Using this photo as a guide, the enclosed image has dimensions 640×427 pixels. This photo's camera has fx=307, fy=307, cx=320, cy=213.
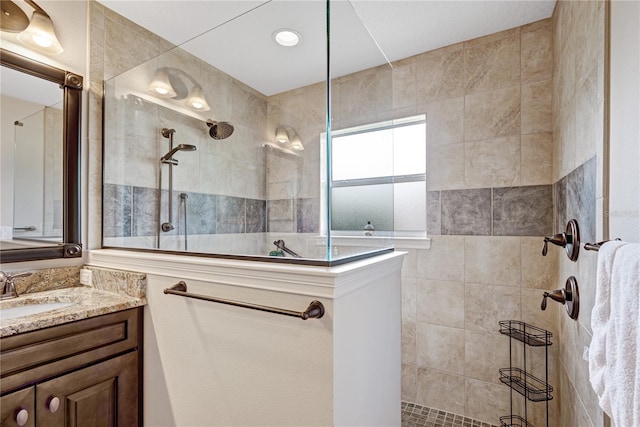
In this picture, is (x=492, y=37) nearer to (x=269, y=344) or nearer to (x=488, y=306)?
(x=488, y=306)

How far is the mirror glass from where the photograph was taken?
1418 millimetres

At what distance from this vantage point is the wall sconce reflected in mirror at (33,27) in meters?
1.41

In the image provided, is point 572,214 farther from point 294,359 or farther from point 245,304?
point 245,304

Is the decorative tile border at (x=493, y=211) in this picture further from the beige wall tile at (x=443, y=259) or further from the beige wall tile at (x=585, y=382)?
the beige wall tile at (x=585, y=382)

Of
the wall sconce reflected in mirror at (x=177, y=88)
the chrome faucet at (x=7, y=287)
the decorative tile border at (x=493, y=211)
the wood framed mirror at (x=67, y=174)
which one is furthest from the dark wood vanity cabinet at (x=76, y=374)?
the decorative tile border at (x=493, y=211)

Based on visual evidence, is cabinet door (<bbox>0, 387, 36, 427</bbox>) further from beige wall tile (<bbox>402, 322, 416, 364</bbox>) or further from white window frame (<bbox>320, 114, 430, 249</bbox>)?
beige wall tile (<bbox>402, 322, 416, 364</bbox>)

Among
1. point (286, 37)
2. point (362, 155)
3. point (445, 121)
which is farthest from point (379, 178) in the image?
point (286, 37)

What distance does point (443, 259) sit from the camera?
2.12 meters

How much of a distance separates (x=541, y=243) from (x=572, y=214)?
0.52 meters

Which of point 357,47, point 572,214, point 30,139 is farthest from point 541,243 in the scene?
point 30,139

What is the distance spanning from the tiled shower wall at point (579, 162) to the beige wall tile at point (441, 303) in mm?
539

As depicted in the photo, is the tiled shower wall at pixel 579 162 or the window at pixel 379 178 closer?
the tiled shower wall at pixel 579 162


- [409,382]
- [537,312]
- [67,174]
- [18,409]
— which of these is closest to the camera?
[18,409]

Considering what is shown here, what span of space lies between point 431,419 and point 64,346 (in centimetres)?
209
